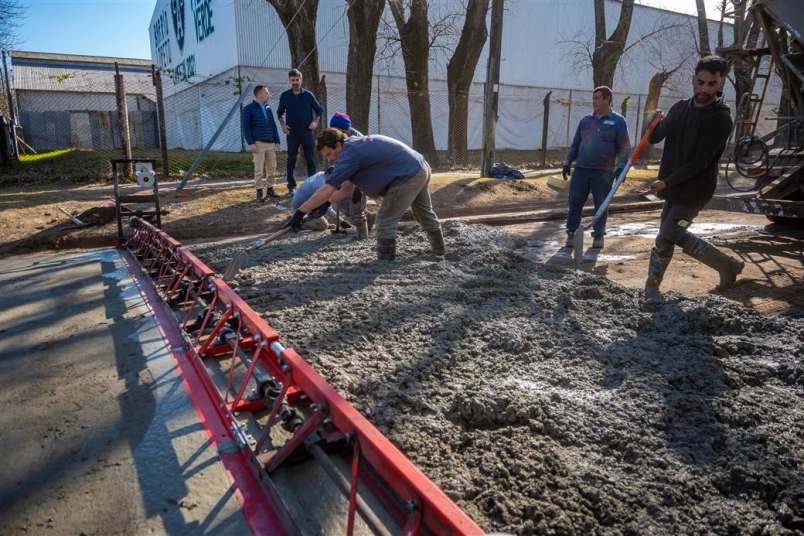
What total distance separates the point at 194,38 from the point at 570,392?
25925 mm

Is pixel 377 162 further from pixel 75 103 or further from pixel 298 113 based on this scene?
pixel 75 103

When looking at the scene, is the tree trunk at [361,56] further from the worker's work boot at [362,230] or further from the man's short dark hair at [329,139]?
the man's short dark hair at [329,139]

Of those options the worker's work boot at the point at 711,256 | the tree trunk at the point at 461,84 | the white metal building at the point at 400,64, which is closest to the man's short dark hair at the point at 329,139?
the worker's work boot at the point at 711,256

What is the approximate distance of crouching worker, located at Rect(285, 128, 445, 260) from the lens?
14.8 feet

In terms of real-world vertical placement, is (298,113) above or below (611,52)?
below

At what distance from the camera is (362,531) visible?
1.90 meters

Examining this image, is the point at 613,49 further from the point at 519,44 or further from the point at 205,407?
the point at 205,407

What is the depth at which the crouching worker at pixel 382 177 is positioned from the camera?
450cm

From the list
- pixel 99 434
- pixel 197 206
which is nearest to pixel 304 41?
pixel 197 206

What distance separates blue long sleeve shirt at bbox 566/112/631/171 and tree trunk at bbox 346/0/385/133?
6.82m

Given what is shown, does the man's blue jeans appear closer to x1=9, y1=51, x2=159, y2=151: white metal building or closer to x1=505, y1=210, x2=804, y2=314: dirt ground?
x1=505, y1=210, x2=804, y2=314: dirt ground

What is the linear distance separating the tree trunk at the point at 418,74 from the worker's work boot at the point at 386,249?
8880 millimetres

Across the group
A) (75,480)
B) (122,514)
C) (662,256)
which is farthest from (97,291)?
(662,256)

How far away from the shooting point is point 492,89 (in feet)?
36.1
